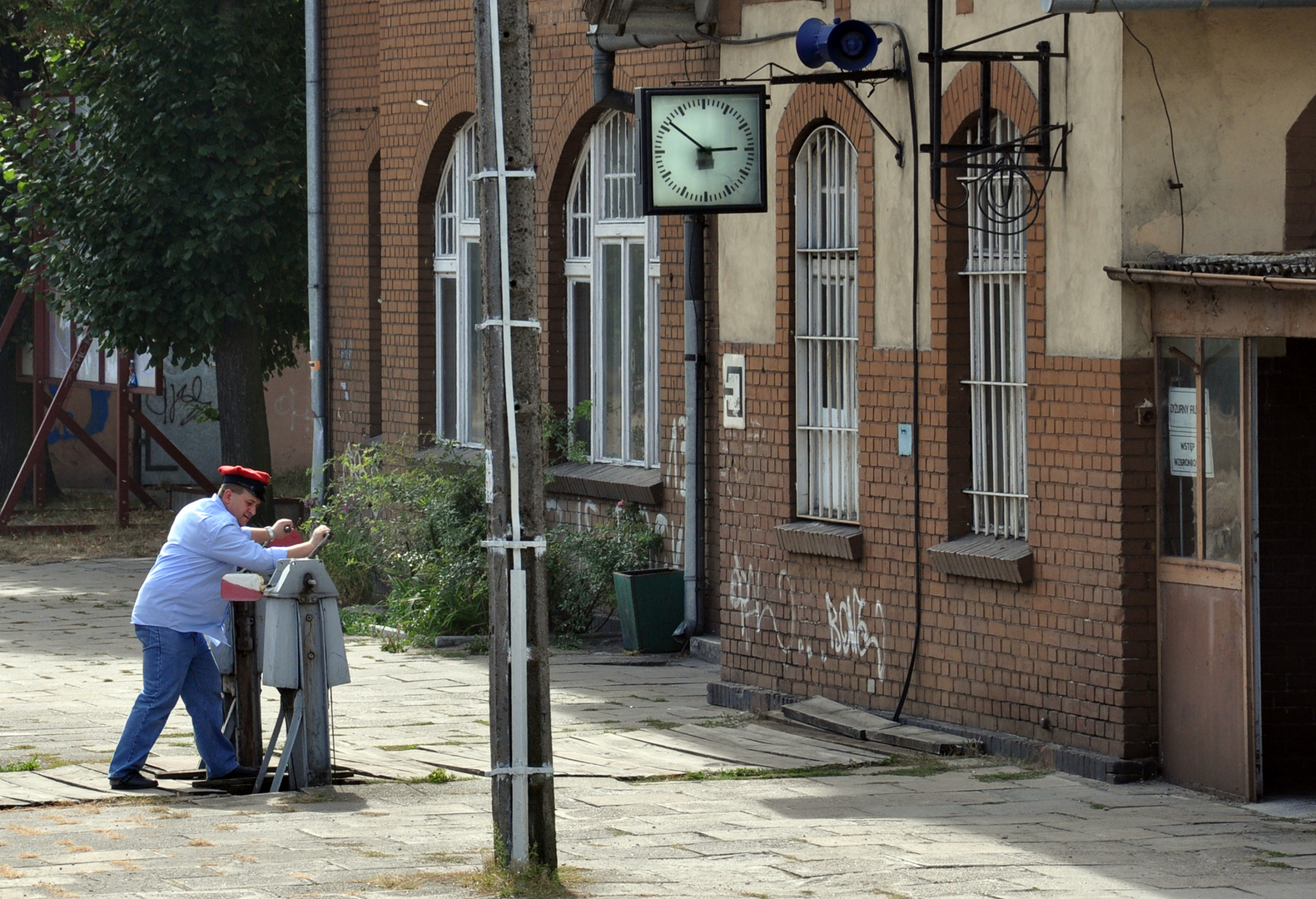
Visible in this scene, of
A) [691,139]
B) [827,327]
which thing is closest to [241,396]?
[691,139]

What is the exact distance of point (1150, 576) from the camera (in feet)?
34.0

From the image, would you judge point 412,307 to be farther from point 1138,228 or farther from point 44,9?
point 1138,228

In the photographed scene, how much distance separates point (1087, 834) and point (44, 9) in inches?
713

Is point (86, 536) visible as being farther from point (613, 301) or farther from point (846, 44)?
point (846, 44)

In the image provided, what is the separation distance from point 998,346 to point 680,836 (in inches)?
143

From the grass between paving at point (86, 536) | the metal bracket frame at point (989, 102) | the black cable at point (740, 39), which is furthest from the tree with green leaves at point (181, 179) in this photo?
the metal bracket frame at point (989, 102)

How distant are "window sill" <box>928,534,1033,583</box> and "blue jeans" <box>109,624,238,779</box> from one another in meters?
3.87

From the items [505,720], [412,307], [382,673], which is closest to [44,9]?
[412,307]

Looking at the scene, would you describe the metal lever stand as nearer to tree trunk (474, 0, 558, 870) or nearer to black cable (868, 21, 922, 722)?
tree trunk (474, 0, 558, 870)

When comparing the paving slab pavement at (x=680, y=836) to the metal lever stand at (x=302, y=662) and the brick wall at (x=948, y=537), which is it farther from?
the brick wall at (x=948, y=537)

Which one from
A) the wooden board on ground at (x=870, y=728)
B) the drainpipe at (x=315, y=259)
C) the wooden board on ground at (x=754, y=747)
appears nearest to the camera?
the wooden board on ground at (x=754, y=747)

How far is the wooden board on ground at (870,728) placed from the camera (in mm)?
11281

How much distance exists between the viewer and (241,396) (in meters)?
22.4

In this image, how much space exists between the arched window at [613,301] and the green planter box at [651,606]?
3.96 feet
